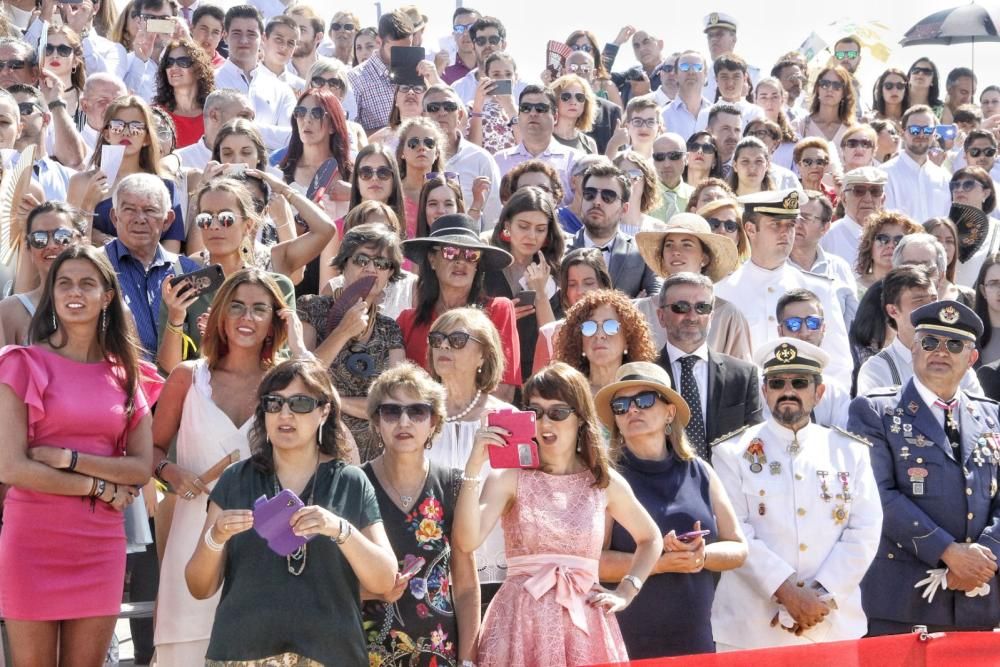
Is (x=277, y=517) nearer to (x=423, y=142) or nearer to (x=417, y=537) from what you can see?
(x=417, y=537)

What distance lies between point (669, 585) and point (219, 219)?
2648mm

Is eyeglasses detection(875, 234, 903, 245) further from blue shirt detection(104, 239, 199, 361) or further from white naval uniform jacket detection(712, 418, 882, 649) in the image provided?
blue shirt detection(104, 239, 199, 361)

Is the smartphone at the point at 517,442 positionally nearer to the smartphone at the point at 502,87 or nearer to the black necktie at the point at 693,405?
the black necktie at the point at 693,405

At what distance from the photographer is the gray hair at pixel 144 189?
24.1ft

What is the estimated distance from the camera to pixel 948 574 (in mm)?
6875

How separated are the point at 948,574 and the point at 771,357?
1216 mm

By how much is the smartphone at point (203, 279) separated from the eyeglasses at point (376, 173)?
2084mm

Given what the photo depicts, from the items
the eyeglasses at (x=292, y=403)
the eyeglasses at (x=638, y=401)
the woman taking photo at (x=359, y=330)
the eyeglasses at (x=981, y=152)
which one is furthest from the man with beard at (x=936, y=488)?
the eyeglasses at (x=981, y=152)

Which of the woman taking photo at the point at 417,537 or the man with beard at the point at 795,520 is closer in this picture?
the woman taking photo at the point at 417,537

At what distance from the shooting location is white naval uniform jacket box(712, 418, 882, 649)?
6402mm

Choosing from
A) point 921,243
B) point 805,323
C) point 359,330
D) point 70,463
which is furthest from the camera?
point 921,243

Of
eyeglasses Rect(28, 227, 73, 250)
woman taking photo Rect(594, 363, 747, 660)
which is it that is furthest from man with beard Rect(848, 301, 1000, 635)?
eyeglasses Rect(28, 227, 73, 250)

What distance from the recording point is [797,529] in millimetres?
6496

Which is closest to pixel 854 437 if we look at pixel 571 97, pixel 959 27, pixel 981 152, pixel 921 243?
pixel 921 243
